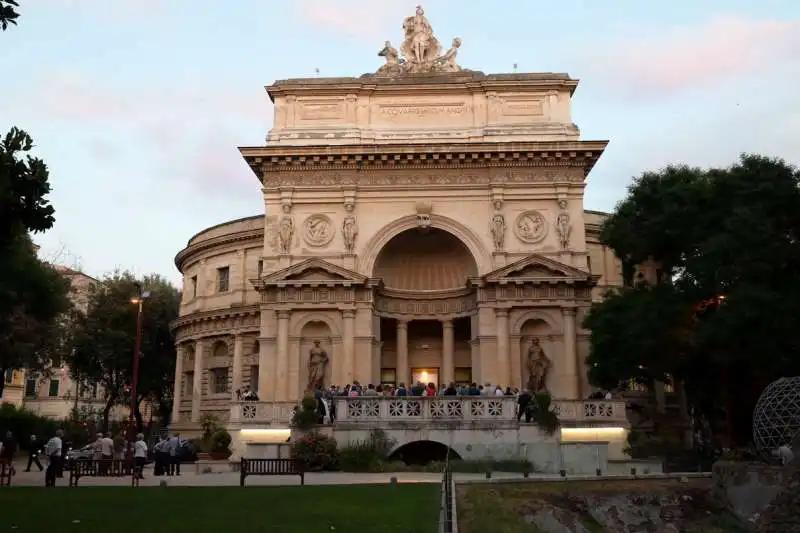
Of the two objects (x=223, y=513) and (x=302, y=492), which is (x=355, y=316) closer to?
(x=302, y=492)

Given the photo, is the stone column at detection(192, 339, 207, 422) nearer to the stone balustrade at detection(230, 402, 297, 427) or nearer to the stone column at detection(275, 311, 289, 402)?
the stone column at detection(275, 311, 289, 402)

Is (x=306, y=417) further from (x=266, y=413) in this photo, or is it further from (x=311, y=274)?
(x=311, y=274)

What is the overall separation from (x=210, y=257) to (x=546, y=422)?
1211 inches

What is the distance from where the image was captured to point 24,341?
38.2 metres

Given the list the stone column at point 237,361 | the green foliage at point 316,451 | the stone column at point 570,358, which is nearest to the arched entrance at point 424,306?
the stone column at point 570,358

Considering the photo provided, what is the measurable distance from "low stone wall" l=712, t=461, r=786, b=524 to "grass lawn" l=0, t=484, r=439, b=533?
7.63m

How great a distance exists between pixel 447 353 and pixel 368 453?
1252 centimetres

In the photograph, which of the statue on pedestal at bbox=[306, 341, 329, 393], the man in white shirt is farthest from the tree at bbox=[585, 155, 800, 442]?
the man in white shirt

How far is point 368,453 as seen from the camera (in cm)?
2762

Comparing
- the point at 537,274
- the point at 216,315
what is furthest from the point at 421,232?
the point at 216,315

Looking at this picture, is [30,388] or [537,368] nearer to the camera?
[537,368]

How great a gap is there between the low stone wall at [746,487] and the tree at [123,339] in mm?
40197

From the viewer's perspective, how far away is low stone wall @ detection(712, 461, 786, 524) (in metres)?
19.7

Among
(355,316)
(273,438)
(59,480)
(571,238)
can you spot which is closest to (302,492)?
(59,480)
